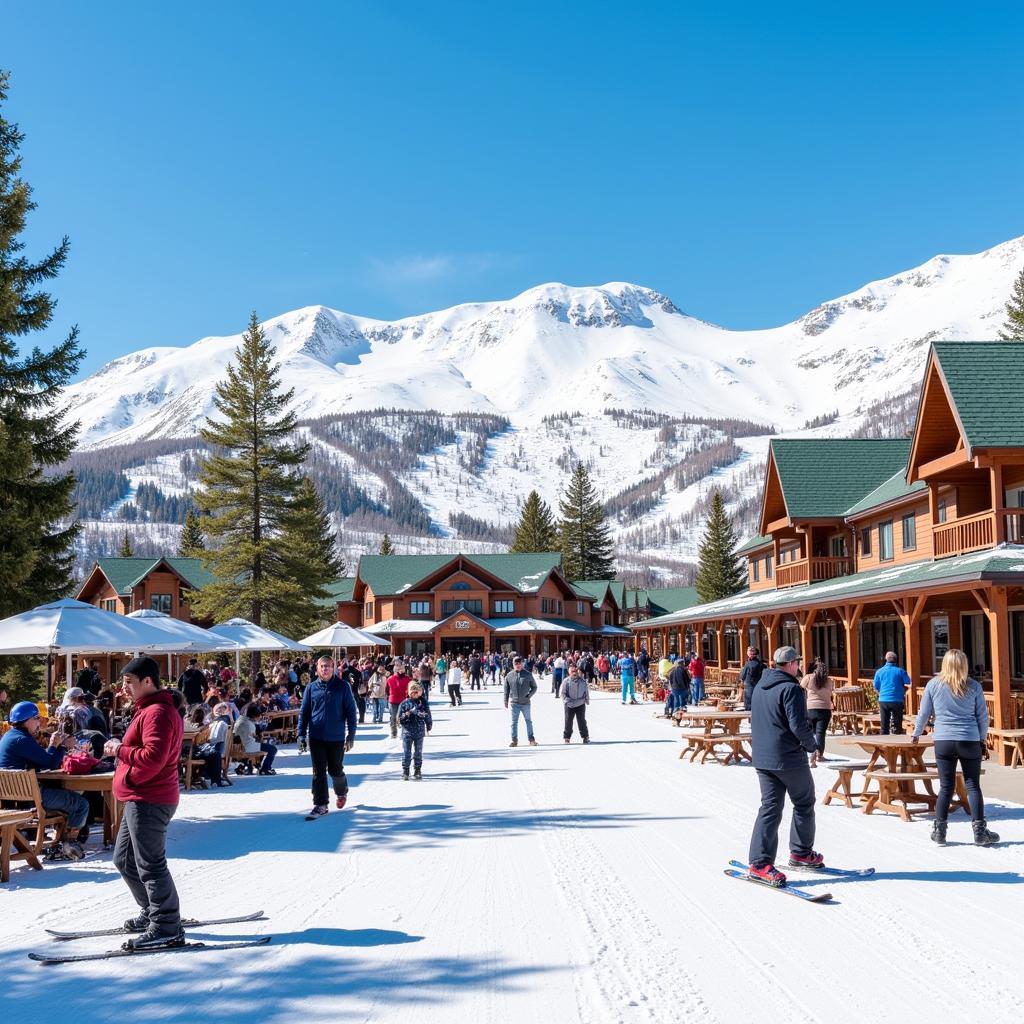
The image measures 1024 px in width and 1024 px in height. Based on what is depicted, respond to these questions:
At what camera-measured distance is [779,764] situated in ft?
26.6

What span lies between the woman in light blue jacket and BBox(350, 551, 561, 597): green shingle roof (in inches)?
2415

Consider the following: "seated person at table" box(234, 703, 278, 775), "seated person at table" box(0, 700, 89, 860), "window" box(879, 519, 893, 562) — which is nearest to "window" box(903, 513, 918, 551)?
"window" box(879, 519, 893, 562)

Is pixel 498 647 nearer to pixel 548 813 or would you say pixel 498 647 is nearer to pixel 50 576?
pixel 50 576

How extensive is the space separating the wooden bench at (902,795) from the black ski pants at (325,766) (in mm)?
6019

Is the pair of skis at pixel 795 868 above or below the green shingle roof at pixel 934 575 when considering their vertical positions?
below

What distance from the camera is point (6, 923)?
7.34 m

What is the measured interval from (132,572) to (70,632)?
55.1m

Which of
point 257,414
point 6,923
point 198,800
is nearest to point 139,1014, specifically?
point 6,923

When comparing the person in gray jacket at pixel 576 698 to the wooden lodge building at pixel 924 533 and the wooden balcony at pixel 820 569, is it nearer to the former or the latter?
the wooden lodge building at pixel 924 533

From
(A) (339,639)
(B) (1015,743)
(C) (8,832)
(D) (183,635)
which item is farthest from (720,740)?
(A) (339,639)

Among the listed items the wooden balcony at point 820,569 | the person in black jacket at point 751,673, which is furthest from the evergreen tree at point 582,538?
the person in black jacket at point 751,673

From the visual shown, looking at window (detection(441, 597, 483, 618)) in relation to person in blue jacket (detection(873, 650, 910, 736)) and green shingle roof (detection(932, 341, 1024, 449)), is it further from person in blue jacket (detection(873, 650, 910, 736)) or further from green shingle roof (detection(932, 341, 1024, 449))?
person in blue jacket (detection(873, 650, 910, 736))

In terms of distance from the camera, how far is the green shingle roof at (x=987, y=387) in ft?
65.5

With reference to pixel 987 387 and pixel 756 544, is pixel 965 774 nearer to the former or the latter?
pixel 987 387
